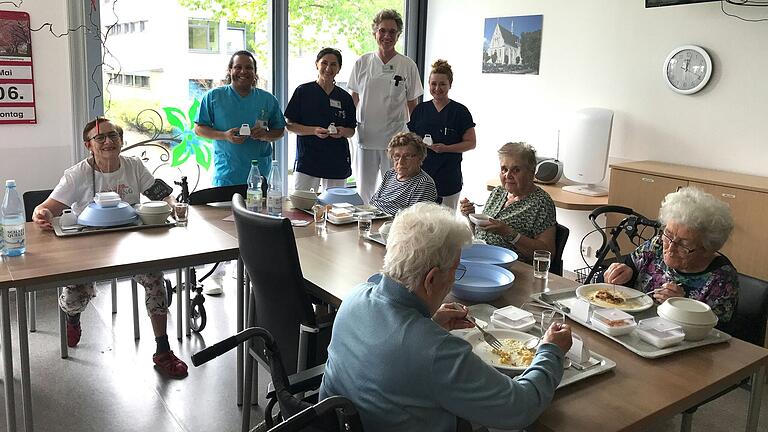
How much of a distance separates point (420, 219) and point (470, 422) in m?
0.47

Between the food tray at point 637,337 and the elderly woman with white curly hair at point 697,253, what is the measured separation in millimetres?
217

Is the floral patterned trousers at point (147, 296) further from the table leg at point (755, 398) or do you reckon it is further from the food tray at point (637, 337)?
the table leg at point (755, 398)

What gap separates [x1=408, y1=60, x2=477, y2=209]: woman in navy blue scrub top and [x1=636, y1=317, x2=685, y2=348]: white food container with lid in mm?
2490

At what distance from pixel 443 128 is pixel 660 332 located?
264 cm

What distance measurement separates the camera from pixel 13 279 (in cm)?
209

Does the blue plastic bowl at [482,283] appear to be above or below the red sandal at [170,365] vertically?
above

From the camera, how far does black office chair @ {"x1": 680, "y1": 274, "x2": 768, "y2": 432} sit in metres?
2.15

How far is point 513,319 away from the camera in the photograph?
182 centimetres

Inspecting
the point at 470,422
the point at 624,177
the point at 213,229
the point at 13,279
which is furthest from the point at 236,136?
the point at 470,422

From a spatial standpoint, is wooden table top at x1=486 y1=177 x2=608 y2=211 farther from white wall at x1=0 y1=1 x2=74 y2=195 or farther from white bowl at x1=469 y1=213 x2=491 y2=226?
white wall at x1=0 y1=1 x2=74 y2=195

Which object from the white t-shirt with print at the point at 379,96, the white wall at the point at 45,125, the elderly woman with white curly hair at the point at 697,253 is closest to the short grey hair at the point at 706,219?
the elderly woman with white curly hair at the point at 697,253

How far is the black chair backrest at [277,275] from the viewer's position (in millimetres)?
2004

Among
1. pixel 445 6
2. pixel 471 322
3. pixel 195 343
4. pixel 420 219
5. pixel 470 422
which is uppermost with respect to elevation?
pixel 445 6

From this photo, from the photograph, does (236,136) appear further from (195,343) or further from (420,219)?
(420,219)
